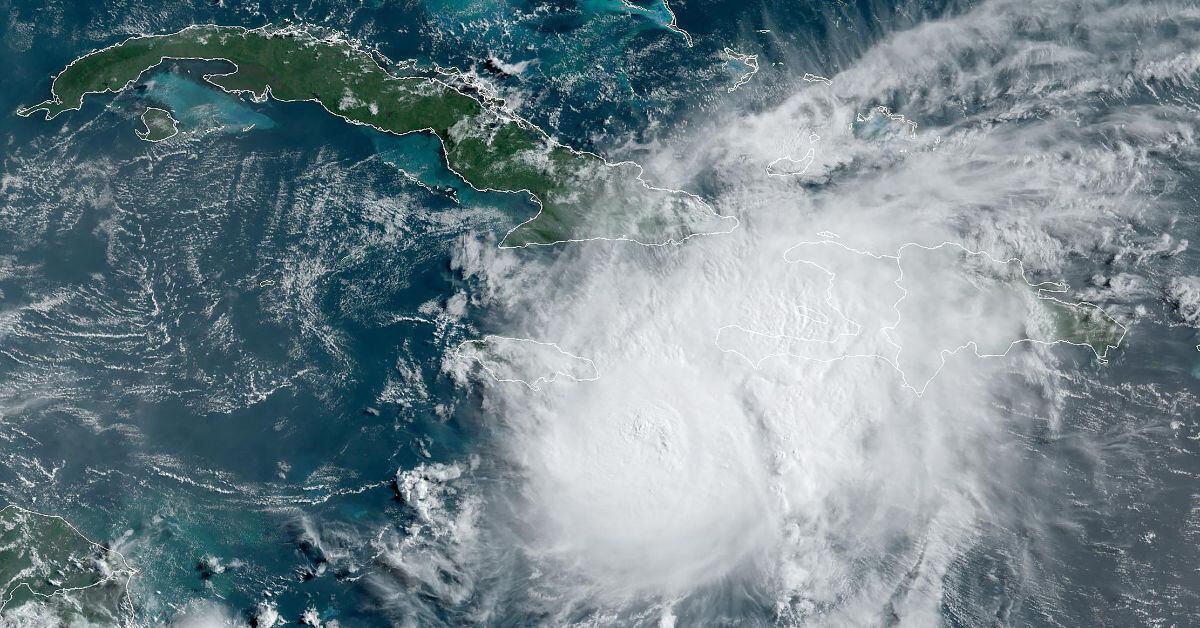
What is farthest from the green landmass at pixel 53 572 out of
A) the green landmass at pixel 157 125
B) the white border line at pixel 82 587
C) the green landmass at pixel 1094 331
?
the green landmass at pixel 1094 331

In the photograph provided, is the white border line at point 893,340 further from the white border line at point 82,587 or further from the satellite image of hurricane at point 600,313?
the white border line at point 82,587

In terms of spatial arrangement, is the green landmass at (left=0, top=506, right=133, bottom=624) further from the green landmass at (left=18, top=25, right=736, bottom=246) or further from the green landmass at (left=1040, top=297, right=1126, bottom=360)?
the green landmass at (left=1040, top=297, right=1126, bottom=360)

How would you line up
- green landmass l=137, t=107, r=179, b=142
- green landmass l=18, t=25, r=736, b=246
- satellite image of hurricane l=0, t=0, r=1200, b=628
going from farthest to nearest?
green landmass l=137, t=107, r=179, b=142 < green landmass l=18, t=25, r=736, b=246 < satellite image of hurricane l=0, t=0, r=1200, b=628

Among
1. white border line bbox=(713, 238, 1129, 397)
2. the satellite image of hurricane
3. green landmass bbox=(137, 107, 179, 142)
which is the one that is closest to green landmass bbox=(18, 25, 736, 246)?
the satellite image of hurricane

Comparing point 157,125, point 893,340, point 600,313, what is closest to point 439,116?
point 600,313

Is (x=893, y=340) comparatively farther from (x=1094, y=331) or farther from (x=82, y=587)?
(x=82, y=587)

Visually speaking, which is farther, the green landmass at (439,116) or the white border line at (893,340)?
the green landmass at (439,116)
